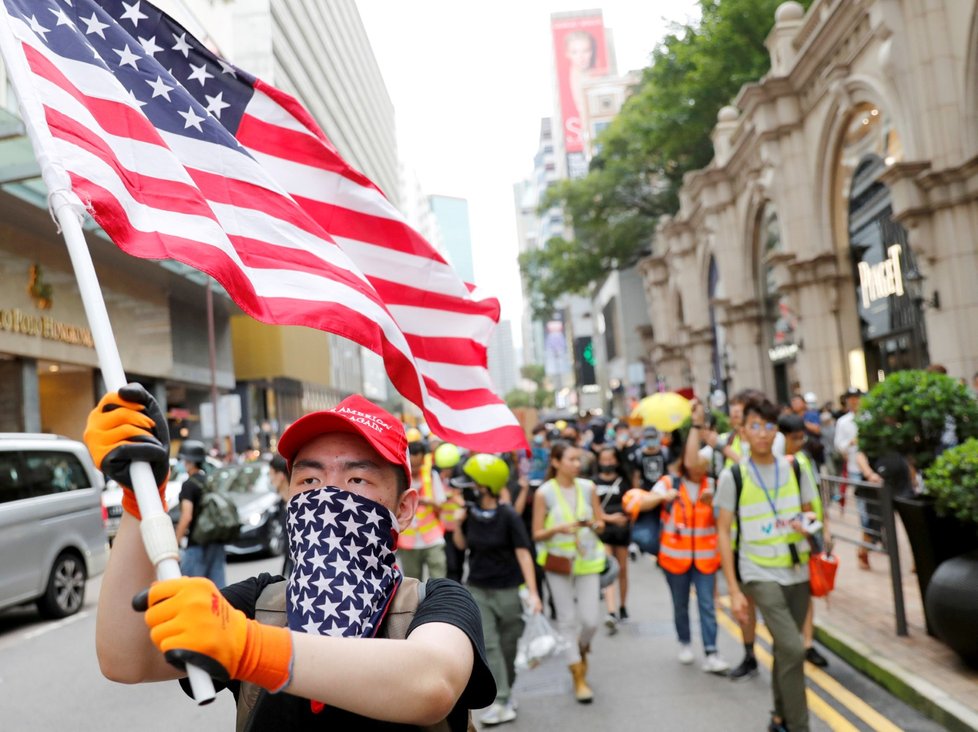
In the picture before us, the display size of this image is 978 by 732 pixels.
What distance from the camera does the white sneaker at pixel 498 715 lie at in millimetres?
6293

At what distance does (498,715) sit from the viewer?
6.32 meters

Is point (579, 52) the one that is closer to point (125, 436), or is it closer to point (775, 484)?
point (775, 484)

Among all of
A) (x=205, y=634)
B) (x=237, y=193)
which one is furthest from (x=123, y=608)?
(x=237, y=193)

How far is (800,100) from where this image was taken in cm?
2325

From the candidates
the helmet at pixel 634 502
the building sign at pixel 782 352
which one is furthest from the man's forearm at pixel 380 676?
the building sign at pixel 782 352

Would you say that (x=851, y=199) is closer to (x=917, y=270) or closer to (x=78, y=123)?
(x=917, y=270)

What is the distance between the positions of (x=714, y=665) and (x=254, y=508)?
10.0 meters

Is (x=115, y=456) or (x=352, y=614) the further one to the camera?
(x=352, y=614)

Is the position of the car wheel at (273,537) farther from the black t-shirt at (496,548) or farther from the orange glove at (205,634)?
the orange glove at (205,634)

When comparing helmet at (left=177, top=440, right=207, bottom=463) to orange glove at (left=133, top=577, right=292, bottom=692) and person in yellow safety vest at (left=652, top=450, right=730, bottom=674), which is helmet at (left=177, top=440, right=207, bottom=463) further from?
orange glove at (left=133, top=577, right=292, bottom=692)

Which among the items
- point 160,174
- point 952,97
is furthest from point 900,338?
point 160,174

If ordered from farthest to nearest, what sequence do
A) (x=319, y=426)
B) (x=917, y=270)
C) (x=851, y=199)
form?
(x=851, y=199), (x=917, y=270), (x=319, y=426)

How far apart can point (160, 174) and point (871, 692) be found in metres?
5.74

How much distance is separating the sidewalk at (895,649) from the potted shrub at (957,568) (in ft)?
0.80
